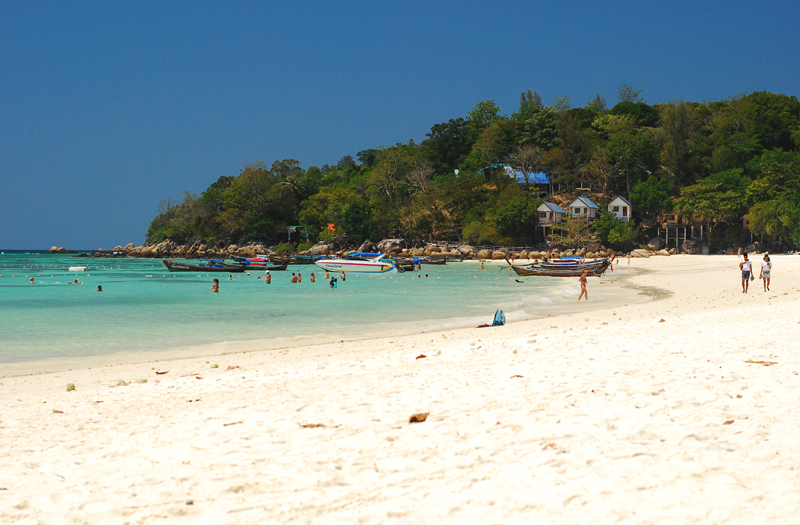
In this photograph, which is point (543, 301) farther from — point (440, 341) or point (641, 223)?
point (641, 223)

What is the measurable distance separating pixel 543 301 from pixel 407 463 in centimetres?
2098

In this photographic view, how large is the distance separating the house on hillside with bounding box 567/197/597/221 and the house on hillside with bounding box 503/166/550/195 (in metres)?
10.4

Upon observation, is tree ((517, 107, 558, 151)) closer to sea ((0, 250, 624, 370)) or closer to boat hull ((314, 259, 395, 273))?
boat hull ((314, 259, 395, 273))

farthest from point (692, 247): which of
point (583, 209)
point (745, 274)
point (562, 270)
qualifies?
point (745, 274)

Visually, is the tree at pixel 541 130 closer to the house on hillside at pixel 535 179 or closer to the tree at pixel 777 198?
the house on hillside at pixel 535 179

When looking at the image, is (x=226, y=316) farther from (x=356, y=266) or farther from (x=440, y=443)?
(x=356, y=266)

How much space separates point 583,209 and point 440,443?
73.8 meters

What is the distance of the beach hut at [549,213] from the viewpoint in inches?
2925

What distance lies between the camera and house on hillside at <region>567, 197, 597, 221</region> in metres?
72.7

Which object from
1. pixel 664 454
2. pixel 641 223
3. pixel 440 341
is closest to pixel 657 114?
pixel 641 223

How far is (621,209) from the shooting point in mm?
73312

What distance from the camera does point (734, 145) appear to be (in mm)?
72688

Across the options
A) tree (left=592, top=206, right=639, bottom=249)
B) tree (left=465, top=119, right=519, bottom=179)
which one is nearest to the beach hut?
tree (left=592, top=206, right=639, bottom=249)

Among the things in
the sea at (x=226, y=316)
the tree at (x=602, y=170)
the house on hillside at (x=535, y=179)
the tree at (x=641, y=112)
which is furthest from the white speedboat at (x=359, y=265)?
the tree at (x=641, y=112)
